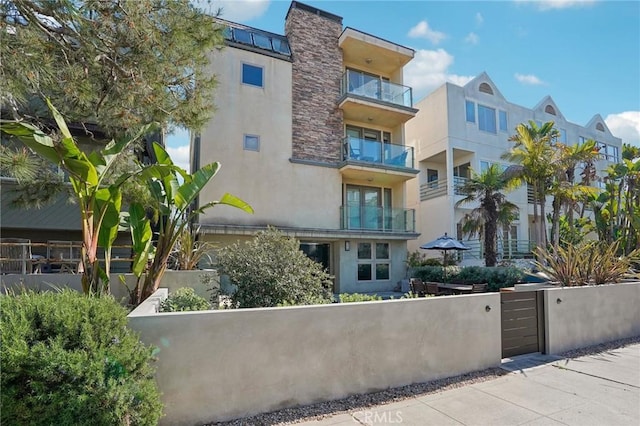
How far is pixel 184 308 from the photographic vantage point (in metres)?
5.55

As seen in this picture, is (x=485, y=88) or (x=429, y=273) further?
(x=485, y=88)

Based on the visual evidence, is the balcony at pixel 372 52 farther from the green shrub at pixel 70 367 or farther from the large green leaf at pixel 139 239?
the green shrub at pixel 70 367

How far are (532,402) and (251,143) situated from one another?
551 inches

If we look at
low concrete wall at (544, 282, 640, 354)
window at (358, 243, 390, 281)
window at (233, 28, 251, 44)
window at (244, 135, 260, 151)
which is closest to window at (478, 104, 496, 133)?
window at (358, 243, 390, 281)

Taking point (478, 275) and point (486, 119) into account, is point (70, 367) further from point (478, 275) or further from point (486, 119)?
point (486, 119)

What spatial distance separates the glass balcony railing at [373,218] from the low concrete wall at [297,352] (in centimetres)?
1160

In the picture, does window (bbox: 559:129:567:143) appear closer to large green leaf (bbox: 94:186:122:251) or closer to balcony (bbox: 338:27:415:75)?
balcony (bbox: 338:27:415:75)

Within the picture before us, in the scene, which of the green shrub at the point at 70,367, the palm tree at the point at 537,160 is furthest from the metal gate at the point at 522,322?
the palm tree at the point at 537,160

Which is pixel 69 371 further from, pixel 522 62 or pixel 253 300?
pixel 522 62

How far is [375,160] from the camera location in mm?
17750

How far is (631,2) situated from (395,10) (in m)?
6.15

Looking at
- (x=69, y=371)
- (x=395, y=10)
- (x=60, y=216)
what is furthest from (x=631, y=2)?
(x=60, y=216)

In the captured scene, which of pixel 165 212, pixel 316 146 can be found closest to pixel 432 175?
pixel 316 146

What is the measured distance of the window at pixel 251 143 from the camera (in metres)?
15.9
